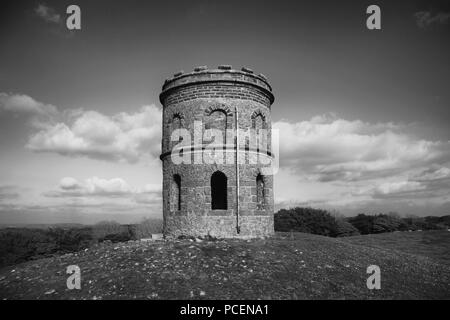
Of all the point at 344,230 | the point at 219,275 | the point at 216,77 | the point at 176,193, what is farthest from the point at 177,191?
the point at 344,230

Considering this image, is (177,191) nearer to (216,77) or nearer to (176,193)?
(176,193)

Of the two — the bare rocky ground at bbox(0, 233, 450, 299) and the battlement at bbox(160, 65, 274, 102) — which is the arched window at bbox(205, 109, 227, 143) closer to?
the battlement at bbox(160, 65, 274, 102)

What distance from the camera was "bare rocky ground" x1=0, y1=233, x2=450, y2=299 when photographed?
7719mm

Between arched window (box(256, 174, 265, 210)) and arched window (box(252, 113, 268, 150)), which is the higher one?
arched window (box(252, 113, 268, 150))

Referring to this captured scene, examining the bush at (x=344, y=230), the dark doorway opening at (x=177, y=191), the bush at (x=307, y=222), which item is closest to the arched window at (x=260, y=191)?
the dark doorway opening at (x=177, y=191)

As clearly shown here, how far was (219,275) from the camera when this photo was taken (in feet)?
27.8

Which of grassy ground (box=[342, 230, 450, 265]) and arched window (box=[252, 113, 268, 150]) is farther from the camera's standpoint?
grassy ground (box=[342, 230, 450, 265])

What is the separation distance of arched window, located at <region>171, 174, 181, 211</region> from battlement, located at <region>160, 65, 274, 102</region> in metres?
4.09

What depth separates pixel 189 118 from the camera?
1359 centimetres

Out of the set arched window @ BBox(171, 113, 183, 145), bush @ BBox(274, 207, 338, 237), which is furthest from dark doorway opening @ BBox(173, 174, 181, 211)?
bush @ BBox(274, 207, 338, 237)

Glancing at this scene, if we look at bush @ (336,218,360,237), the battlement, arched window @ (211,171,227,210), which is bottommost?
bush @ (336,218,360,237)
